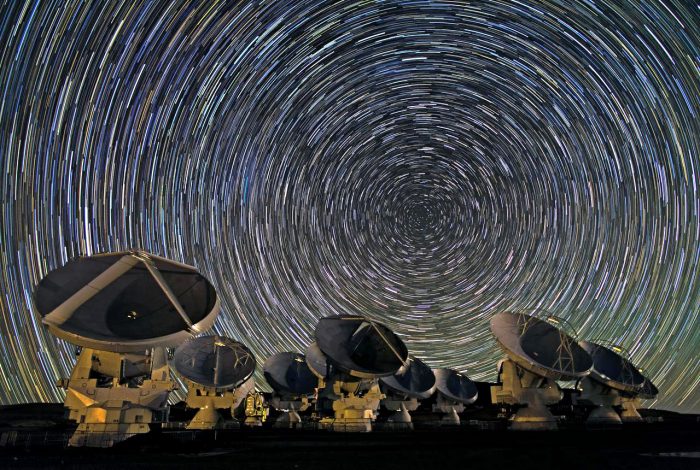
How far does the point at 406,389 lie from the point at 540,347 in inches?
Answer: 810

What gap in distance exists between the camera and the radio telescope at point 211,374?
43.1 meters

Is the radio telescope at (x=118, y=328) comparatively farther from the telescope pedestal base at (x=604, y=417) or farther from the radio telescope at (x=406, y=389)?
the telescope pedestal base at (x=604, y=417)

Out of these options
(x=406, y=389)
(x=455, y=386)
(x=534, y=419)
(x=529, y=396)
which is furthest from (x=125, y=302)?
(x=455, y=386)

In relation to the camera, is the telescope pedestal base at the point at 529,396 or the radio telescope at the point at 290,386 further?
the radio telescope at the point at 290,386

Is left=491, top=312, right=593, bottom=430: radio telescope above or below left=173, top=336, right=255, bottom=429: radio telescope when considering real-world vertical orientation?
above

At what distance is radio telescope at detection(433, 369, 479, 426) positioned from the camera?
67.0 m

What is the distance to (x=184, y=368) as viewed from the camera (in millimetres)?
43625

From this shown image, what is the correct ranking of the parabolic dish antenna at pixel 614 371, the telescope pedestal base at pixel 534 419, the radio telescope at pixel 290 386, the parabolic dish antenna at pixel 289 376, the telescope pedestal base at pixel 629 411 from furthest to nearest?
the parabolic dish antenna at pixel 289 376 < the radio telescope at pixel 290 386 < the telescope pedestal base at pixel 629 411 < the parabolic dish antenna at pixel 614 371 < the telescope pedestal base at pixel 534 419

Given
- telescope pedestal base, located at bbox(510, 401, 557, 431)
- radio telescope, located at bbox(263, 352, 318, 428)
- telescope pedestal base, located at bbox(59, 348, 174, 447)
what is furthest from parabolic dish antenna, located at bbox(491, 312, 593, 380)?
radio telescope, located at bbox(263, 352, 318, 428)

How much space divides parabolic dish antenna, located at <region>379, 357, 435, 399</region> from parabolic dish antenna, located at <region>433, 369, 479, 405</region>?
782cm

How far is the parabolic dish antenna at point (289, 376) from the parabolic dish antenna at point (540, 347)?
25782 mm

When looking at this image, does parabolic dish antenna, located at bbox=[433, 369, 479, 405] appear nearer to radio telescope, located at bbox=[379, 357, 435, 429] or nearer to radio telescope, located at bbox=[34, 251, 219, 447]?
radio telescope, located at bbox=[379, 357, 435, 429]

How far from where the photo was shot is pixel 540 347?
3859cm

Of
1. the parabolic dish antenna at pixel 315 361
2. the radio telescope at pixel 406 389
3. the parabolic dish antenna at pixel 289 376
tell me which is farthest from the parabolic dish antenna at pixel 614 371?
the parabolic dish antenna at pixel 289 376
